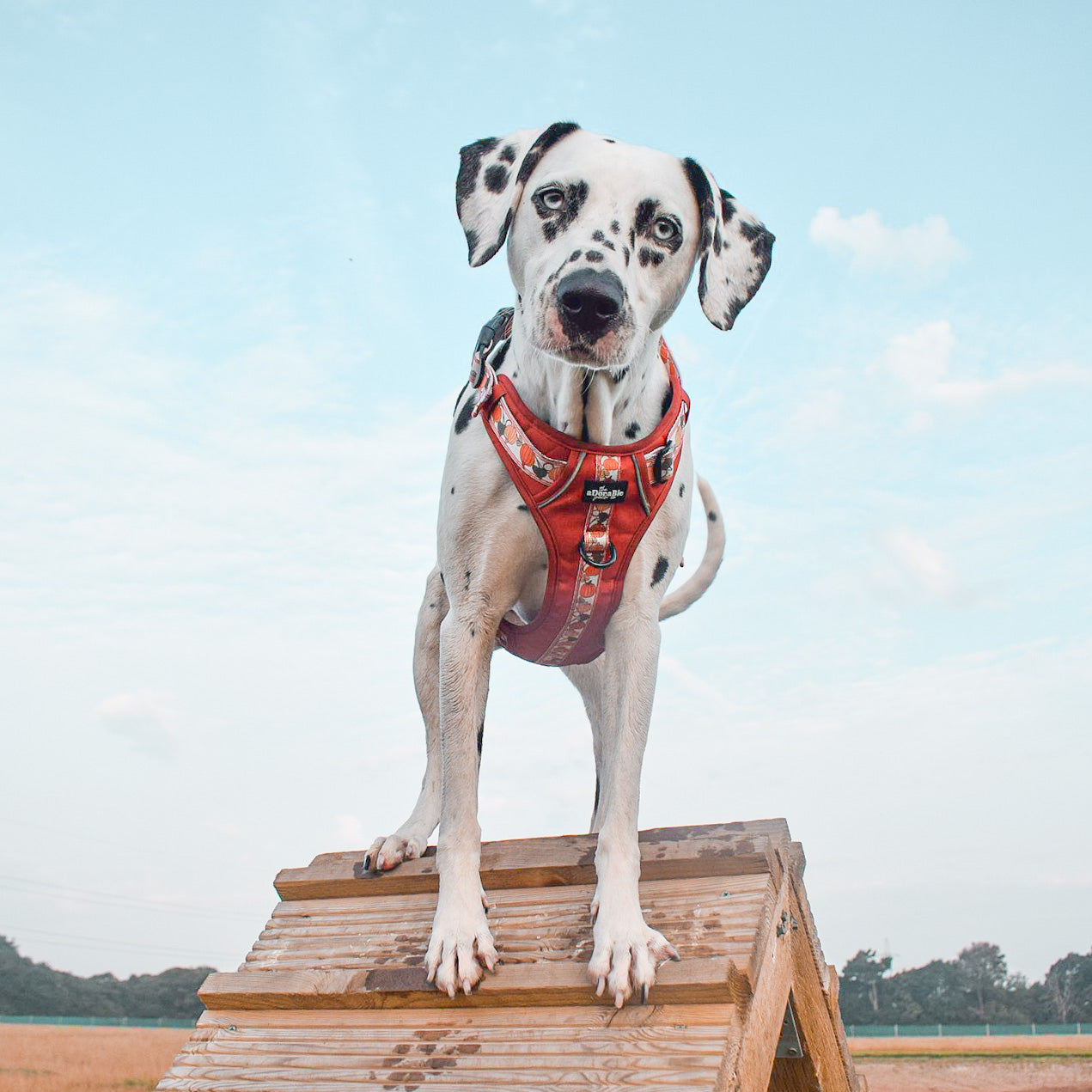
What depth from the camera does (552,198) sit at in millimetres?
2836

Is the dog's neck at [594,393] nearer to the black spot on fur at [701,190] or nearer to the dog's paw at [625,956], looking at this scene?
the black spot on fur at [701,190]

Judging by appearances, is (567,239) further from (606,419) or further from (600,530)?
(600,530)

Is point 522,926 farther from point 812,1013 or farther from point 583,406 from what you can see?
point 583,406

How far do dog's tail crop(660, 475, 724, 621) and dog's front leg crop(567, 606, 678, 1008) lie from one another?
3.64 feet

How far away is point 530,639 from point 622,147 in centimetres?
158

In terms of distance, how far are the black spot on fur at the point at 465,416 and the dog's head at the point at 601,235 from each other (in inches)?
18.0

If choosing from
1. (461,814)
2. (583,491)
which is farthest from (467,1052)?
(583,491)

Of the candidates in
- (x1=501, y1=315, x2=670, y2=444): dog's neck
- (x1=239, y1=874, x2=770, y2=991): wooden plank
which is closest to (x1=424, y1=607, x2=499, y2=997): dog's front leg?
(x1=239, y1=874, x2=770, y2=991): wooden plank

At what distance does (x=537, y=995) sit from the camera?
2.59 m

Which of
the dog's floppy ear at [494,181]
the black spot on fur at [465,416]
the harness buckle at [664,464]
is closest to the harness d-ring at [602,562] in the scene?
the harness buckle at [664,464]

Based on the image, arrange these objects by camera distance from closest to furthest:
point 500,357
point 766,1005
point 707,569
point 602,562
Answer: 1. point 766,1005
2. point 602,562
3. point 500,357
4. point 707,569

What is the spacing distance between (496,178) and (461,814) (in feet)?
6.19

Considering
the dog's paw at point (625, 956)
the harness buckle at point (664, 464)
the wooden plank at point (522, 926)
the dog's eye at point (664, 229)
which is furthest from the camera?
the harness buckle at point (664, 464)

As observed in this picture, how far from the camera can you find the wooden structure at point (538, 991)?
2416 mm
